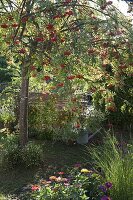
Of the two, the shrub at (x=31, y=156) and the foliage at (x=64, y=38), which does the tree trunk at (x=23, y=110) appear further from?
the foliage at (x=64, y=38)

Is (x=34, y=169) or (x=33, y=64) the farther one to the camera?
(x=34, y=169)

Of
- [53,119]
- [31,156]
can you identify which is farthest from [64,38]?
[53,119]

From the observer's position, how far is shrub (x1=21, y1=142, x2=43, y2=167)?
6.80 m

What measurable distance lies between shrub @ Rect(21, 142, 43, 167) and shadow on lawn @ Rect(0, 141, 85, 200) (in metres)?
0.11

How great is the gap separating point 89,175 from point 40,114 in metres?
4.09

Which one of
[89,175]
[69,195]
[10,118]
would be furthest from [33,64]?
[10,118]

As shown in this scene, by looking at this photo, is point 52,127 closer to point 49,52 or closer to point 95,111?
point 95,111

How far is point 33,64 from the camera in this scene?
574cm

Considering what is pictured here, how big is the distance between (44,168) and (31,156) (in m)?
0.33

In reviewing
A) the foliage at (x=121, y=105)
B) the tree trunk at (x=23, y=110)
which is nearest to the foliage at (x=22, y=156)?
the tree trunk at (x=23, y=110)

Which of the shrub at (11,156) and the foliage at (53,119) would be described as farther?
the foliage at (53,119)

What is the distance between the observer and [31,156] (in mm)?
6812

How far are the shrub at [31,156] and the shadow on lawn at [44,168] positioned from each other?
0.11 meters

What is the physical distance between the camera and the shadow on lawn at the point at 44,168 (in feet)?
19.8
